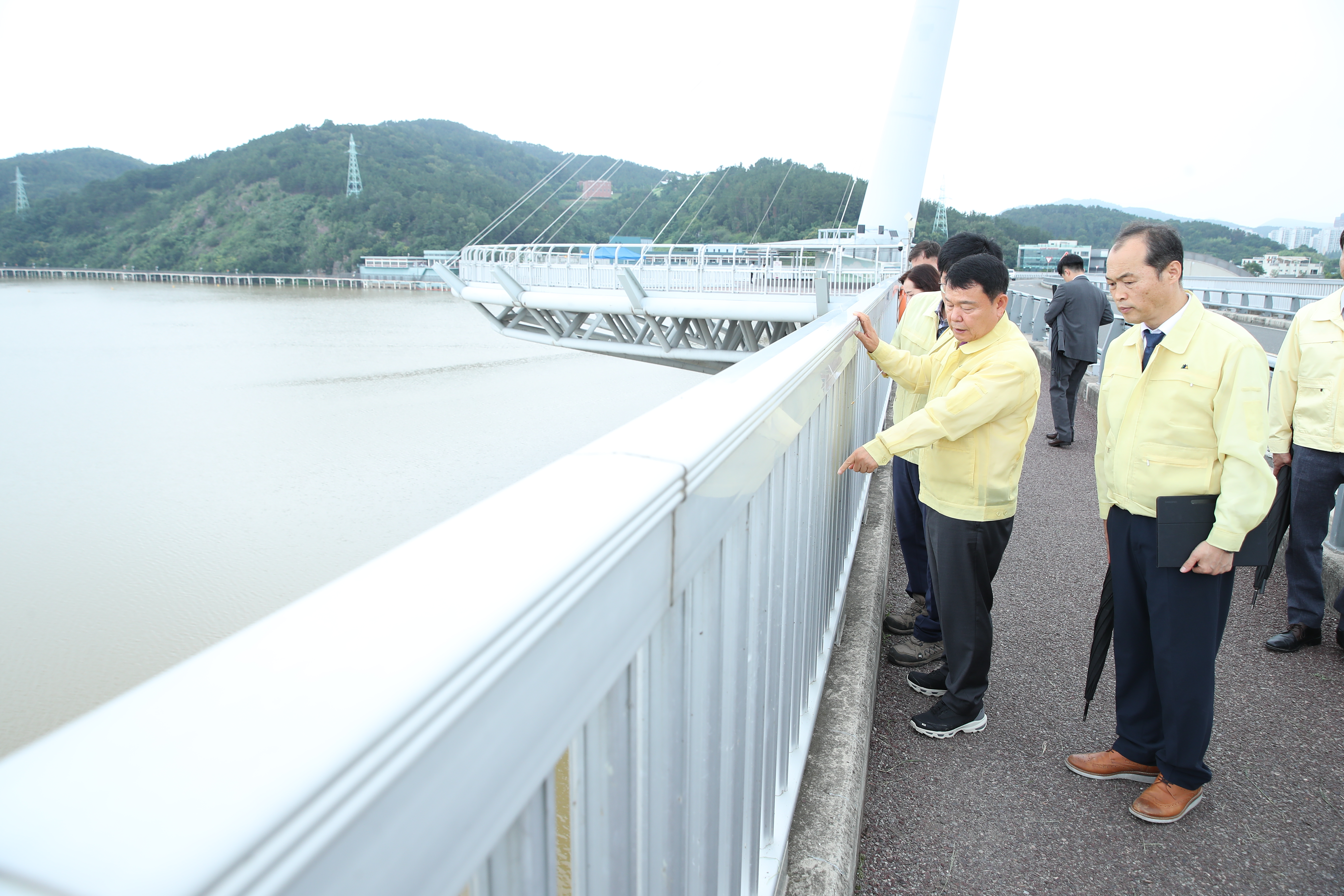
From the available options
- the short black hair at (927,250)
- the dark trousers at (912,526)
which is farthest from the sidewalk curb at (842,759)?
the short black hair at (927,250)

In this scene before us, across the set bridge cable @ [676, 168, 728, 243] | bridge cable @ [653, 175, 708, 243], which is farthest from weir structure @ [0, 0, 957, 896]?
bridge cable @ [676, 168, 728, 243]

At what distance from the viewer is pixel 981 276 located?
8.95 ft

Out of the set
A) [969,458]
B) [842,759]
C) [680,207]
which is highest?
[680,207]

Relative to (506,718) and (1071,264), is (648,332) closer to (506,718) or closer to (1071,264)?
(1071,264)

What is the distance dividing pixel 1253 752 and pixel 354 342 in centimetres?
6852

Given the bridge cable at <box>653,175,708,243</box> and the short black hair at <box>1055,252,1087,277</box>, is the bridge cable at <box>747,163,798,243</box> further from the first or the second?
the short black hair at <box>1055,252,1087,277</box>

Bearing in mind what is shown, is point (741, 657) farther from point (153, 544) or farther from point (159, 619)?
point (153, 544)

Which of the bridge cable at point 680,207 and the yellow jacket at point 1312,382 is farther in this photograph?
the bridge cable at point 680,207

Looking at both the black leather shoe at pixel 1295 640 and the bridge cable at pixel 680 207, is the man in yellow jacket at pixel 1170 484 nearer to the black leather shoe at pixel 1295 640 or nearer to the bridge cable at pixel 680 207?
the black leather shoe at pixel 1295 640

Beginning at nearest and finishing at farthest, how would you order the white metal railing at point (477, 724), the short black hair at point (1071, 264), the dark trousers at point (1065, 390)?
1. the white metal railing at point (477, 724)
2. the dark trousers at point (1065, 390)
3. the short black hair at point (1071, 264)

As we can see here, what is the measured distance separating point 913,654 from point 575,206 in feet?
201

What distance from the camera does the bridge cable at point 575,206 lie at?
159 ft

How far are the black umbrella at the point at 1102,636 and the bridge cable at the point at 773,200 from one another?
59857 mm

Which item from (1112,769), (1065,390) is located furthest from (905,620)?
(1065,390)
